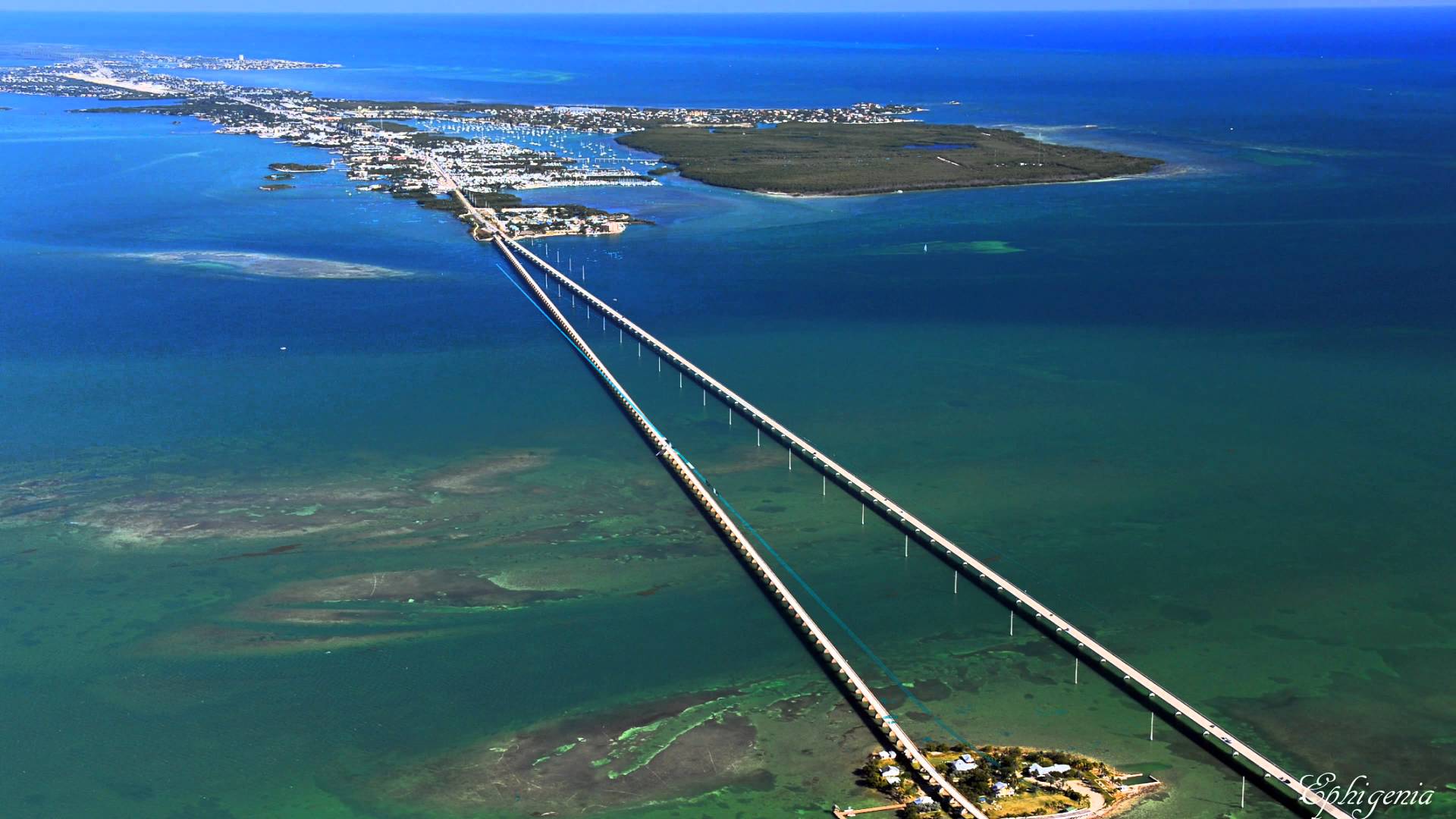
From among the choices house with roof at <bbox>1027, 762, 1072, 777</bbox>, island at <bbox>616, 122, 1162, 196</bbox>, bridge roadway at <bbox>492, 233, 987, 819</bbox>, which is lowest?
house with roof at <bbox>1027, 762, 1072, 777</bbox>

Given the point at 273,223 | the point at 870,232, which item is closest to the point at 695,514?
the point at 870,232

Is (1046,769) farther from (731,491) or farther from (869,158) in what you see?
(869,158)

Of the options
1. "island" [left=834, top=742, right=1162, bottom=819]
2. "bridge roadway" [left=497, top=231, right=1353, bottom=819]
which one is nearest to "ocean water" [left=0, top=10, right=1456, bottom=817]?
"bridge roadway" [left=497, top=231, right=1353, bottom=819]

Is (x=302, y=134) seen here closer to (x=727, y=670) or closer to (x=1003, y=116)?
(x=1003, y=116)

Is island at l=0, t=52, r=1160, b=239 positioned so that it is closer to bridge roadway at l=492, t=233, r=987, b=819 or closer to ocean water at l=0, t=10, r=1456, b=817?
ocean water at l=0, t=10, r=1456, b=817

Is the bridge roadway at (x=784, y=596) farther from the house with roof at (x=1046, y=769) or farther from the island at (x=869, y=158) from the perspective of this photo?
the island at (x=869, y=158)
